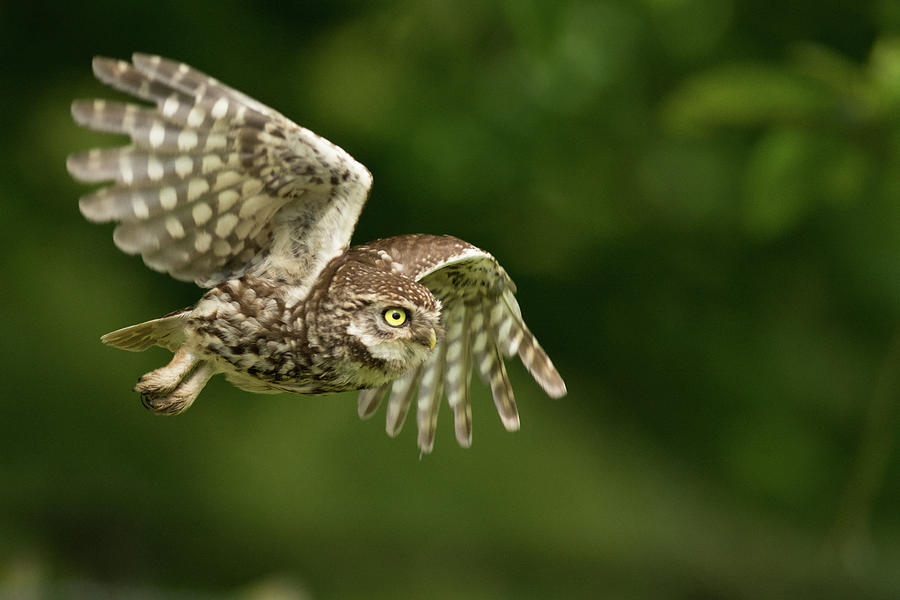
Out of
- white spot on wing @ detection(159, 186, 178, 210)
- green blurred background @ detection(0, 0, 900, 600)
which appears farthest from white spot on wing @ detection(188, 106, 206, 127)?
green blurred background @ detection(0, 0, 900, 600)

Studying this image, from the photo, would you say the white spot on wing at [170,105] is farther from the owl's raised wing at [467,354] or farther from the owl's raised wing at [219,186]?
the owl's raised wing at [467,354]

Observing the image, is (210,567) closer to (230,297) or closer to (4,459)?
(4,459)

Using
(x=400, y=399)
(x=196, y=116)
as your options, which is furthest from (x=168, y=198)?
(x=400, y=399)

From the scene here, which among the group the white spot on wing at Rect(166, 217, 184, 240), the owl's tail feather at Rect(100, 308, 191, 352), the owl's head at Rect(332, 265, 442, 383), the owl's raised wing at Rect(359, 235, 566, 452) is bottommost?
the owl's raised wing at Rect(359, 235, 566, 452)

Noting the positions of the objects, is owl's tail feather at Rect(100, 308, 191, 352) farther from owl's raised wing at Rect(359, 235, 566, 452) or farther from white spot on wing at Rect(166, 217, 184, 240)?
owl's raised wing at Rect(359, 235, 566, 452)

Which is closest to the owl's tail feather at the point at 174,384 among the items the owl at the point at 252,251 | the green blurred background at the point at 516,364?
the owl at the point at 252,251

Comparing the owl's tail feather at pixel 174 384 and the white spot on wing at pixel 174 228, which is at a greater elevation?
the white spot on wing at pixel 174 228

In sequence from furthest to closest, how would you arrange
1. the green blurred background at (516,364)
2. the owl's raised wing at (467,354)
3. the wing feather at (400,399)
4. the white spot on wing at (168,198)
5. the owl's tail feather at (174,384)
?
the green blurred background at (516,364), the wing feather at (400,399), the owl's raised wing at (467,354), the white spot on wing at (168,198), the owl's tail feather at (174,384)

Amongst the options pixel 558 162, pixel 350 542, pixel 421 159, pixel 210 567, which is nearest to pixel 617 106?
pixel 558 162
